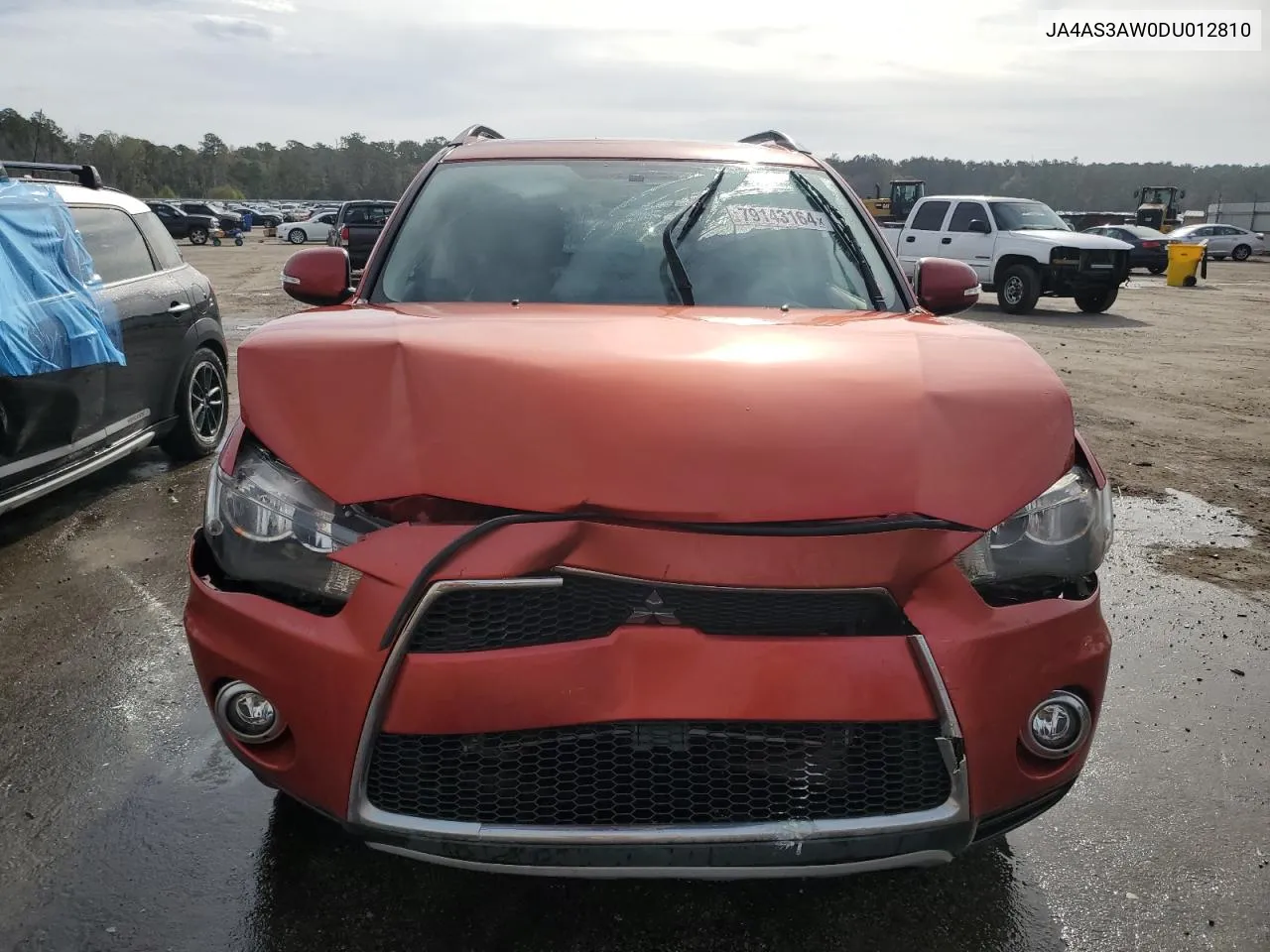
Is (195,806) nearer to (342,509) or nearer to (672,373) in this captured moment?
(342,509)

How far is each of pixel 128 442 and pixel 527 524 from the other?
4.43 metres

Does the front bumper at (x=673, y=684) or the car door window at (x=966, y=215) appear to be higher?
the car door window at (x=966, y=215)

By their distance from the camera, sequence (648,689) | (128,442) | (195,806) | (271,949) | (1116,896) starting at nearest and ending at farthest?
(648,689)
(271,949)
(1116,896)
(195,806)
(128,442)

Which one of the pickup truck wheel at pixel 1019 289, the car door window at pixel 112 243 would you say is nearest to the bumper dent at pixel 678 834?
the car door window at pixel 112 243

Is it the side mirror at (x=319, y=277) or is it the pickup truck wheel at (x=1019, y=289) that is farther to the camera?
the pickup truck wheel at (x=1019, y=289)

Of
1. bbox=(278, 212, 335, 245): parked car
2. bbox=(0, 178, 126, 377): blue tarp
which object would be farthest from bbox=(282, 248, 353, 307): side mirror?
bbox=(278, 212, 335, 245): parked car

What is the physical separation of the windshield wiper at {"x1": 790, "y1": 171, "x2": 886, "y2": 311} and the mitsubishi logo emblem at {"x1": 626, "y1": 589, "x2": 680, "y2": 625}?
1.60 metres

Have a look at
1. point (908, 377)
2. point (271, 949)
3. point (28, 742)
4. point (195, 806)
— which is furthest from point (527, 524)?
point (28, 742)

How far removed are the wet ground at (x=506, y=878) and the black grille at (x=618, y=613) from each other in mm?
798

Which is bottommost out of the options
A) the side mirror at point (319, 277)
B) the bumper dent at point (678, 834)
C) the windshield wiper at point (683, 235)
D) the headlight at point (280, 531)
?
the bumper dent at point (678, 834)

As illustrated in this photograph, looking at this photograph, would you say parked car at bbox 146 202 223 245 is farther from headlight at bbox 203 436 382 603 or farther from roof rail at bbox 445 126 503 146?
headlight at bbox 203 436 382 603

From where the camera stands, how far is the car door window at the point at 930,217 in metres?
17.3

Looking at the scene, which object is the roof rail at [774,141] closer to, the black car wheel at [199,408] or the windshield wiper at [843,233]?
the windshield wiper at [843,233]

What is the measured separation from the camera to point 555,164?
336 cm
